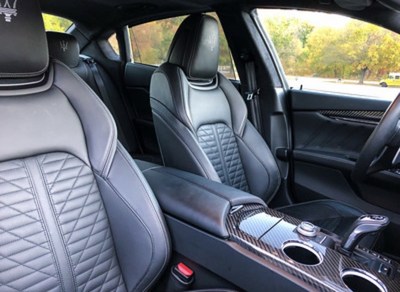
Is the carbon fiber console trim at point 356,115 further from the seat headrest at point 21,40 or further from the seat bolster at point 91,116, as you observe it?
the seat headrest at point 21,40

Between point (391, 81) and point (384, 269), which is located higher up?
point (391, 81)

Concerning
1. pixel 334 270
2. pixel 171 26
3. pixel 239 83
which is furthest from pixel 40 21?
pixel 171 26

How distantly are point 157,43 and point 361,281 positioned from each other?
7.30 feet

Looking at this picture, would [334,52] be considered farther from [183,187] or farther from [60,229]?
[60,229]

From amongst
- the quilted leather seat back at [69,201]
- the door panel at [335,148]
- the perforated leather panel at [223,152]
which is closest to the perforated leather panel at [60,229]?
the quilted leather seat back at [69,201]

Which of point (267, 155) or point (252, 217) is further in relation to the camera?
point (267, 155)

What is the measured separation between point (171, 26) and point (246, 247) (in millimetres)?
1856

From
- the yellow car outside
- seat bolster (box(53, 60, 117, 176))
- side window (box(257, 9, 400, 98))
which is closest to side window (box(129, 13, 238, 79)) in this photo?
side window (box(257, 9, 400, 98))

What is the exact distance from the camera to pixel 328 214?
4.91 ft

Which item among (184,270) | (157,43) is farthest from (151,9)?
(184,270)

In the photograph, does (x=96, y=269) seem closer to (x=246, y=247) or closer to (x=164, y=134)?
(x=246, y=247)

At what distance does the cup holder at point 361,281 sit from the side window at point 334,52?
103 centimetres

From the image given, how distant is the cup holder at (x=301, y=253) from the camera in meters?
0.91

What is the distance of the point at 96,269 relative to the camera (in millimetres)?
1006
